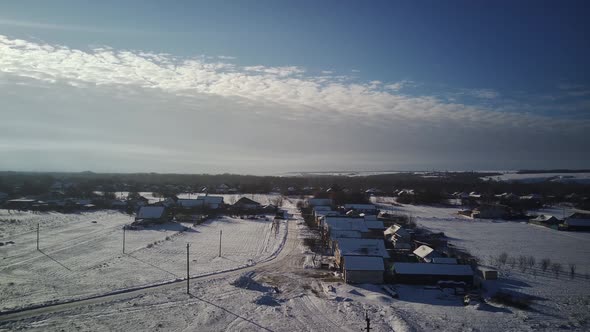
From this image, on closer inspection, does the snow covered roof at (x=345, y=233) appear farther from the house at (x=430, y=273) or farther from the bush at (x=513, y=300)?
the bush at (x=513, y=300)

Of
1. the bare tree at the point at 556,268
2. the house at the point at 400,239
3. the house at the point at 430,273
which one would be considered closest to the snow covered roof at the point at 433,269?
the house at the point at 430,273

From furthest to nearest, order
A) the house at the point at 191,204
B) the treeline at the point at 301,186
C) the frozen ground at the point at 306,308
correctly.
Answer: the treeline at the point at 301,186 → the house at the point at 191,204 → the frozen ground at the point at 306,308

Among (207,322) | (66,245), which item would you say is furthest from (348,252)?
(66,245)

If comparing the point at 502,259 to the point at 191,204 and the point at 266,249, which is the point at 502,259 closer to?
the point at 266,249

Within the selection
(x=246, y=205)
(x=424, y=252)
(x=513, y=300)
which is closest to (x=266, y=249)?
(x=424, y=252)

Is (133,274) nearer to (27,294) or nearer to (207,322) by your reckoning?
(27,294)

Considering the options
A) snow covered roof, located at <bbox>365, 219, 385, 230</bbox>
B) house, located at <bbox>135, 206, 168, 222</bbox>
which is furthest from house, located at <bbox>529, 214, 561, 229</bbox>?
house, located at <bbox>135, 206, 168, 222</bbox>
